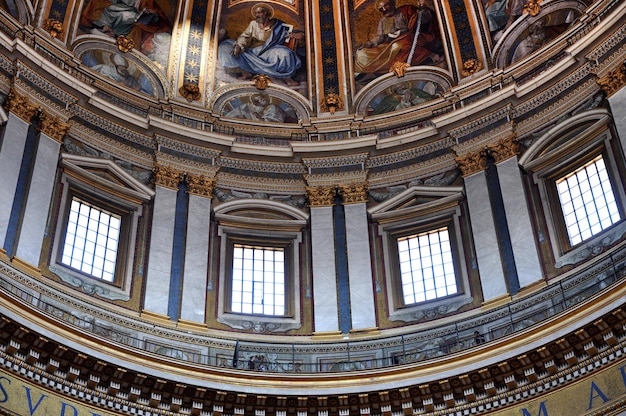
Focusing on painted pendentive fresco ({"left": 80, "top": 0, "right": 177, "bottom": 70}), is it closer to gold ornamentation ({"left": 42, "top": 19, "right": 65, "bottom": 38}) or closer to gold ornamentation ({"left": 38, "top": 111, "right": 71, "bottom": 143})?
gold ornamentation ({"left": 42, "top": 19, "right": 65, "bottom": 38})

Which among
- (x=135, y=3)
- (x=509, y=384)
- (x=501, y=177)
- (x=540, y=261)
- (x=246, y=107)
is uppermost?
(x=135, y=3)

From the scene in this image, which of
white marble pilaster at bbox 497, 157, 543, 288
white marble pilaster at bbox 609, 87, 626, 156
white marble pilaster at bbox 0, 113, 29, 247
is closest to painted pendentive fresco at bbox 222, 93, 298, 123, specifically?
white marble pilaster at bbox 0, 113, 29, 247

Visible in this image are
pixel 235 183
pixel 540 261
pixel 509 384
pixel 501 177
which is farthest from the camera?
pixel 235 183

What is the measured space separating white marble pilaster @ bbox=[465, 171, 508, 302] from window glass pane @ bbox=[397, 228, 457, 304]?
3.17 ft

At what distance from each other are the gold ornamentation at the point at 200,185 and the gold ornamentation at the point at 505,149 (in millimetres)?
7811

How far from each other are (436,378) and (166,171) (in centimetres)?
1026

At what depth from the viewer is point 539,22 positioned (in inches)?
1195

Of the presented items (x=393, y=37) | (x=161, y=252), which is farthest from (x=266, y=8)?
(x=161, y=252)

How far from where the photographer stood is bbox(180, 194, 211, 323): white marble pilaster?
85.3 feet

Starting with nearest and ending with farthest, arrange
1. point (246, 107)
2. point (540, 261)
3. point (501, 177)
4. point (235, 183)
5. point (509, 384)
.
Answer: point (509, 384), point (540, 261), point (501, 177), point (235, 183), point (246, 107)

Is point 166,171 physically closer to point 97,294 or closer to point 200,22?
point 97,294

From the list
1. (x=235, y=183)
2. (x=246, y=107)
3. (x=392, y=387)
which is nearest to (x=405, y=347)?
(x=392, y=387)

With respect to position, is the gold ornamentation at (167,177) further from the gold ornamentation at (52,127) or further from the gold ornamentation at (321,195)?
the gold ornamentation at (321,195)

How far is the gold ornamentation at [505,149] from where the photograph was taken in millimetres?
27656
